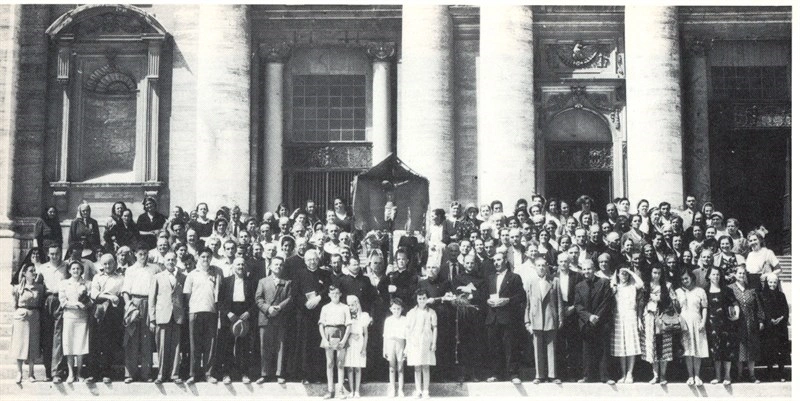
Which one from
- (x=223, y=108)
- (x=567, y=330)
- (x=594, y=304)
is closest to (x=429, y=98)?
(x=223, y=108)

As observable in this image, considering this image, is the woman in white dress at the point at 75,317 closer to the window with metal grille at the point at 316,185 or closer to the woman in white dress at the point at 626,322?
the woman in white dress at the point at 626,322

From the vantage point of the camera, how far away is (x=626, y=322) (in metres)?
15.6

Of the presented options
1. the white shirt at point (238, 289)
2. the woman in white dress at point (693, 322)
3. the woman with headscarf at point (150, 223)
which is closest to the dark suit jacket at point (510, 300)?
the woman in white dress at point (693, 322)

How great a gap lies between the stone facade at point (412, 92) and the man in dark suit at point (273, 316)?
8.77 metres

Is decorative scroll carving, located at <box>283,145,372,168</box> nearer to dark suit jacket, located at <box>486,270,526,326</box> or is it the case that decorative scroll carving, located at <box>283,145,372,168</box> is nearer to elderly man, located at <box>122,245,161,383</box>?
elderly man, located at <box>122,245,161,383</box>

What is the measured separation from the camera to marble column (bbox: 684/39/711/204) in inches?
1001

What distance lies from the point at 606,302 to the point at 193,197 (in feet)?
39.6

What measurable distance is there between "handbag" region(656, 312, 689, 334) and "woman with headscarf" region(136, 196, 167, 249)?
900cm

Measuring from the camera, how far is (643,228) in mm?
19453

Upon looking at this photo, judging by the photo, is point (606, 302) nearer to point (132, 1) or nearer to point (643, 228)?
point (643, 228)

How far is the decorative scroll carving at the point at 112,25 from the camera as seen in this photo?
25.3 metres

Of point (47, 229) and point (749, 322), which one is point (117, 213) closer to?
point (47, 229)

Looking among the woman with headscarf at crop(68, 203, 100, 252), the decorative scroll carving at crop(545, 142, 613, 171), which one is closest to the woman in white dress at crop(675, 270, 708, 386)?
the woman with headscarf at crop(68, 203, 100, 252)

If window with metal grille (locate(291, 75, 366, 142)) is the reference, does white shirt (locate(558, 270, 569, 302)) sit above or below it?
below
